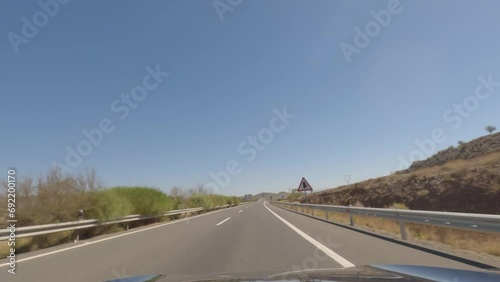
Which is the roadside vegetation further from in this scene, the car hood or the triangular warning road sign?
the triangular warning road sign

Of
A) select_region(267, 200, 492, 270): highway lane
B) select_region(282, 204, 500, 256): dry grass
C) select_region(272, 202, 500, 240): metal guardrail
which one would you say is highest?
select_region(272, 202, 500, 240): metal guardrail

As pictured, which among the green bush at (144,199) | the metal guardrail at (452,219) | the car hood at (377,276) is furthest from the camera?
the green bush at (144,199)

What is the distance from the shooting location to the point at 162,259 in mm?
8383

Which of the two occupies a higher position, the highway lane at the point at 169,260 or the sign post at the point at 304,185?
the sign post at the point at 304,185

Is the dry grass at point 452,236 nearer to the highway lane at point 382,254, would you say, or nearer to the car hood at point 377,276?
the highway lane at point 382,254

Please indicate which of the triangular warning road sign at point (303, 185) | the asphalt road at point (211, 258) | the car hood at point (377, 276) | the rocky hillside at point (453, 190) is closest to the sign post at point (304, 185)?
the triangular warning road sign at point (303, 185)

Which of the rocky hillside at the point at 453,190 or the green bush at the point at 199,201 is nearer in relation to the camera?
the rocky hillside at the point at 453,190

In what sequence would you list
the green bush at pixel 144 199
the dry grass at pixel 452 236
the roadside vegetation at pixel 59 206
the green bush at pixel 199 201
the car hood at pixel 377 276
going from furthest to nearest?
the green bush at pixel 199 201 < the green bush at pixel 144 199 < the roadside vegetation at pixel 59 206 < the dry grass at pixel 452 236 < the car hood at pixel 377 276

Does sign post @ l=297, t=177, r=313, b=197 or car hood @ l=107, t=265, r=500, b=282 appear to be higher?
sign post @ l=297, t=177, r=313, b=197

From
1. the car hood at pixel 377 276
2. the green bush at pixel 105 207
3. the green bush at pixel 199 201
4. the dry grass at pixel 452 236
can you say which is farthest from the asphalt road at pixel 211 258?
the green bush at pixel 199 201

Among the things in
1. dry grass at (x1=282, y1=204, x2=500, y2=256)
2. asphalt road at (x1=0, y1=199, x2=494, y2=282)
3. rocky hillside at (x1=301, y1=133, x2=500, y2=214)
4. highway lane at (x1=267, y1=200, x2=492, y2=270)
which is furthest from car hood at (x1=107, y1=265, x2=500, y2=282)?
rocky hillside at (x1=301, y1=133, x2=500, y2=214)

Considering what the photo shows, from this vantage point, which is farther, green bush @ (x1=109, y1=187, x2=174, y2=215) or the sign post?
the sign post

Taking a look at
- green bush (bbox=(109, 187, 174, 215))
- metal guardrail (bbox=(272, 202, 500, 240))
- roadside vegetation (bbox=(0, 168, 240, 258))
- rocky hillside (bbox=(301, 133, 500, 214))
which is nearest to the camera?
metal guardrail (bbox=(272, 202, 500, 240))

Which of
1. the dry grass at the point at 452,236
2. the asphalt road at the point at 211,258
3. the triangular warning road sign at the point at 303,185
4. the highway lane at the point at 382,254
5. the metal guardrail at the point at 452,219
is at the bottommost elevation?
the dry grass at the point at 452,236
